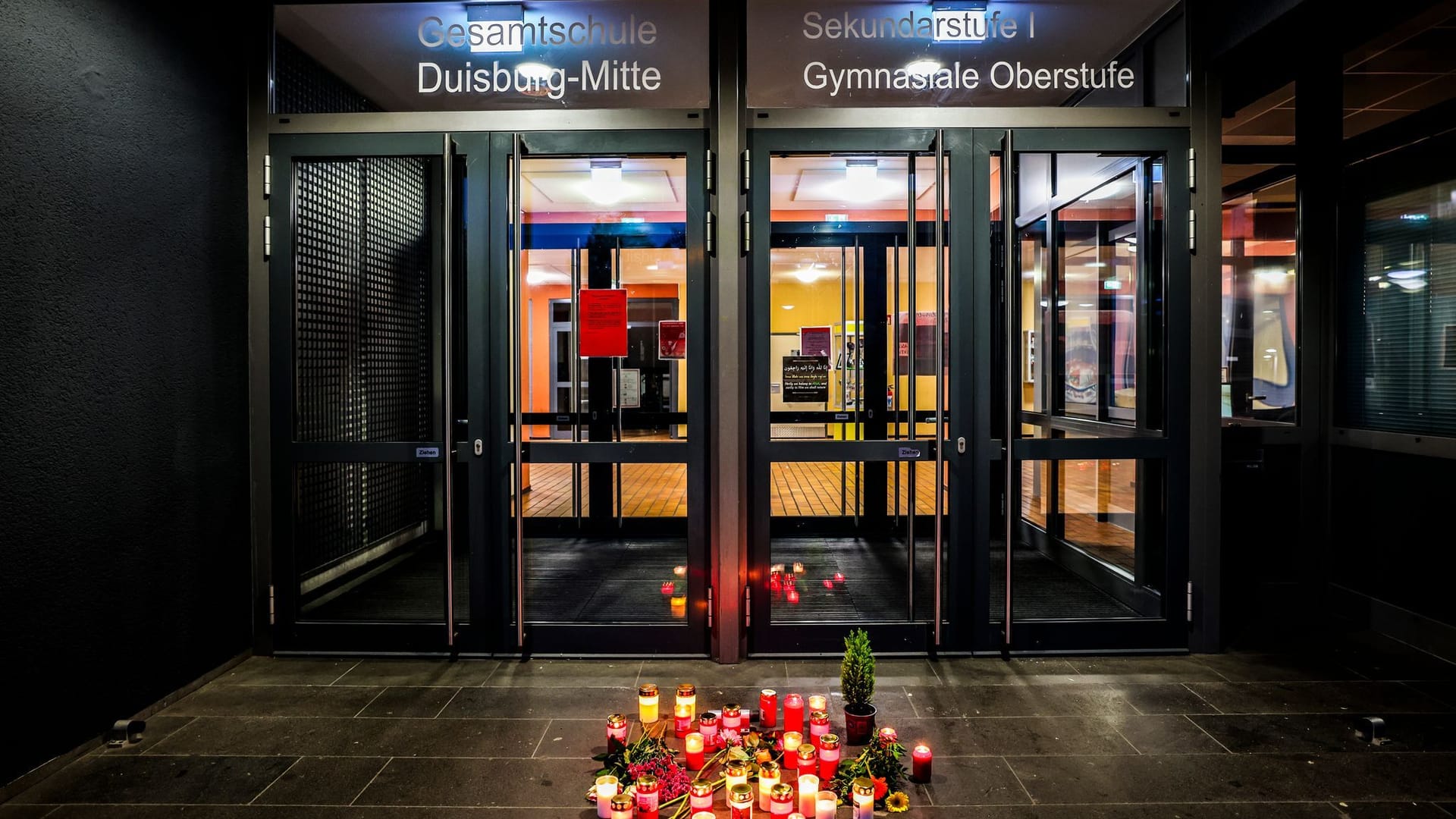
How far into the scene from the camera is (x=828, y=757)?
2.23m

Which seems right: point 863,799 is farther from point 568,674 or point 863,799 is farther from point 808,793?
point 568,674

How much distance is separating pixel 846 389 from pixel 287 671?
4.09 metres

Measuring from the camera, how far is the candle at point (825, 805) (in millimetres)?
1940

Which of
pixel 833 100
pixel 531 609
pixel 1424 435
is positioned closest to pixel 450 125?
pixel 833 100

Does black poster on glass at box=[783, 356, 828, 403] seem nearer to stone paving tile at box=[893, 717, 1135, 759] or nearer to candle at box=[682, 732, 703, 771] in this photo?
stone paving tile at box=[893, 717, 1135, 759]

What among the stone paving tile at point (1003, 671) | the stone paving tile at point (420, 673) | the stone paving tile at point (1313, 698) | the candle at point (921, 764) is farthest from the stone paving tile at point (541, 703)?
the stone paving tile at point (1313, 698)

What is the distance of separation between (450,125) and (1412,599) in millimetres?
5065

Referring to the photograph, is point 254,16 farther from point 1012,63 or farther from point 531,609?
point 1012,63

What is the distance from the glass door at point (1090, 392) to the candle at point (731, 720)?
1.43 meters

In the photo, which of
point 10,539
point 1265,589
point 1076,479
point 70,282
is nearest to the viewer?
point 10,539

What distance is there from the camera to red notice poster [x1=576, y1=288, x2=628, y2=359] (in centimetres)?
345

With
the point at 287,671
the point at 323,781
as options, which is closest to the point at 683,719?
the point at 323,781

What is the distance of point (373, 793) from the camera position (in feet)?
7.45

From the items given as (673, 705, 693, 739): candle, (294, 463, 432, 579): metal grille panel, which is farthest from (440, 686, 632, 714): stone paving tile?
(294, 463, 432, 579): metal grille panel
